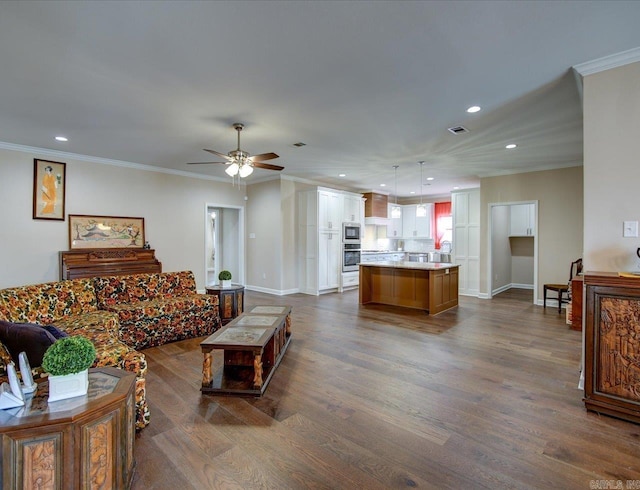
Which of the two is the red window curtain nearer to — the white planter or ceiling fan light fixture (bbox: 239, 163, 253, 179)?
ceiling fan light fixture (bbox: 239, 163, 253, 179)

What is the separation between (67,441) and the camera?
1.37 meters

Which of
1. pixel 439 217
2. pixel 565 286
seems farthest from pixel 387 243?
pixel 565 286

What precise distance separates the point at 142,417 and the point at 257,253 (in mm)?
5772

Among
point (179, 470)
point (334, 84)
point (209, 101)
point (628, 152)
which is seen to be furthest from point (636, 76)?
point (179, 470)

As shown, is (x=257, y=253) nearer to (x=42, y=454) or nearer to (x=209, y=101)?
(x=209, y=101)

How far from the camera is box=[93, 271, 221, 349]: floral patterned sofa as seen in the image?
3736 millimetres

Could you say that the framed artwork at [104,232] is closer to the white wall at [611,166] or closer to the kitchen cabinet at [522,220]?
the white wall at [611,166]

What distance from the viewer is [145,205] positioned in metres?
6.34

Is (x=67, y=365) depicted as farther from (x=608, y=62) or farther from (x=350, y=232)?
(x=350, y=232)

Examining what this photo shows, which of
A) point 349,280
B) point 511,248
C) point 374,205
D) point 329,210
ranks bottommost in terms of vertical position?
point 349,280

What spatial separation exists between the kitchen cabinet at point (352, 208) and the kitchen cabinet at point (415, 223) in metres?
2.55

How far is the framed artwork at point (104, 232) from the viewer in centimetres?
552

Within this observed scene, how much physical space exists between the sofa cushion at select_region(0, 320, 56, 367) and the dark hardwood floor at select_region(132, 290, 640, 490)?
0.81 metres

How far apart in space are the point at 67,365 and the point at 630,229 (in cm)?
383
